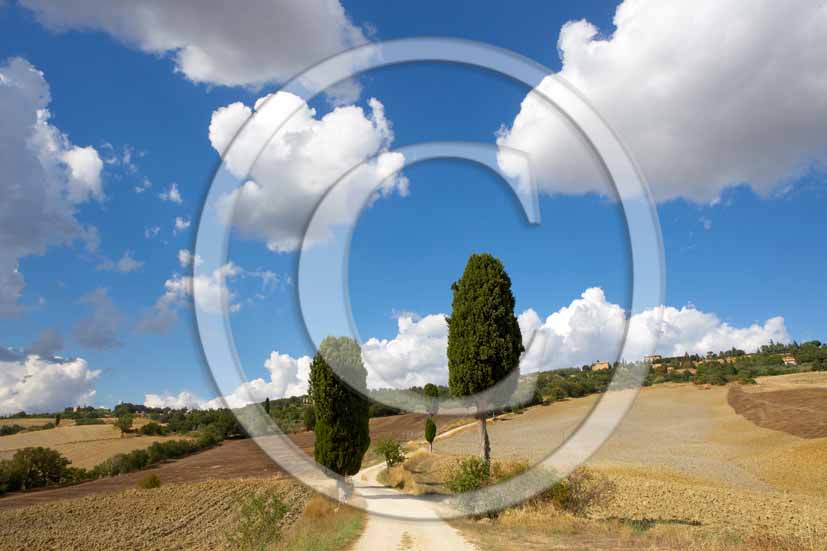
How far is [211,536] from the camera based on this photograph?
31.5 meters

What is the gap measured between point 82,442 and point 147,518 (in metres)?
67.9

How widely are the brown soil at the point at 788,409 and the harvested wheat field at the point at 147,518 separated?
51.9 meters

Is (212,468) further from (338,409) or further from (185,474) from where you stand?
(338,409)

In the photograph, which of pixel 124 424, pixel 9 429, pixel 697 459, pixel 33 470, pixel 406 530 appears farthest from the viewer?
pixel 9 429

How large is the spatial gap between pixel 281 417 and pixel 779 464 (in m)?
87.6

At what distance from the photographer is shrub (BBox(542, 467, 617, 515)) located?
57.7 ft

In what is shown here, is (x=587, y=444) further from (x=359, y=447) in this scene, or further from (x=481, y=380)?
(x=481, y=380)

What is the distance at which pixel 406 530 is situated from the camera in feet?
49.4

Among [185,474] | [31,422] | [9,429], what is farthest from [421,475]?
[31,422]

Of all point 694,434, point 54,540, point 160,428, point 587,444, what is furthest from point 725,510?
point 160,428

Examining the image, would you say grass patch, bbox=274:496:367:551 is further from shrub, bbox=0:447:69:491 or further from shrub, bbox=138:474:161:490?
shrub, bbox=0:447:69:491

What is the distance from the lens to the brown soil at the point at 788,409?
54.6m

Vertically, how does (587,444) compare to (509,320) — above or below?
below

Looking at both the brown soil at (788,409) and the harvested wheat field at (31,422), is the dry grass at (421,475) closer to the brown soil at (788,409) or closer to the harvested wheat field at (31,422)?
the brown soil at (788,409)
